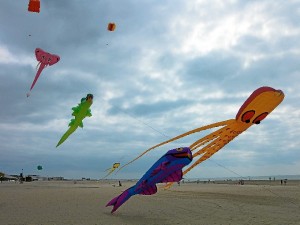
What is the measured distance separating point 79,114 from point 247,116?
857cm

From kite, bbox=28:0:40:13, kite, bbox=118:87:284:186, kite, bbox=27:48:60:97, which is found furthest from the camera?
kite, bbox=27:48:60:97

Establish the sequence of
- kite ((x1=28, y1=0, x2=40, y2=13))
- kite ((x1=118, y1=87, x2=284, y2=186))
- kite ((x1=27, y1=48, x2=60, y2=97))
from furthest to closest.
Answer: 1. kite ((x1=27, y1=48, x2=60, y2=97))
2. kite ((x1=28, y1=0, x2=40, y2=13))
3. kite ((x1=118, y1=87, x2=284, y2=186))

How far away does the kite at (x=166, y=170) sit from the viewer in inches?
463

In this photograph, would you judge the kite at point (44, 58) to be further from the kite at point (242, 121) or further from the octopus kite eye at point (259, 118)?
the octopus kite eye at point (259, 118)

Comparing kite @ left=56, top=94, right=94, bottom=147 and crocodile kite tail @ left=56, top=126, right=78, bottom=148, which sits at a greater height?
kite @ left=56, top=94, right=94, bottom=147

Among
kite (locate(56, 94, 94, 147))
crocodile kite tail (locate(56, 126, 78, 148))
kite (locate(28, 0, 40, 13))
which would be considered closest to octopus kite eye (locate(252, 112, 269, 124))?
kite (locate(56, 94, 94, 147))

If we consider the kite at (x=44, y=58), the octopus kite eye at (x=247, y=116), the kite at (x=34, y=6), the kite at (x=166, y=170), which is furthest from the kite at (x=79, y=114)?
the octopus kite eye at (x=247, y=116)

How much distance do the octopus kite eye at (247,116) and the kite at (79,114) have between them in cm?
773

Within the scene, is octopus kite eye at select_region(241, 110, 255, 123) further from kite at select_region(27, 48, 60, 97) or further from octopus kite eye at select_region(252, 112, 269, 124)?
kite at select_region(27, 48, 60, 97)

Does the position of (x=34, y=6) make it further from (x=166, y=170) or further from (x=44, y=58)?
(x=166, y=170)

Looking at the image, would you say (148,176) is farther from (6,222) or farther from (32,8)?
(32,8)

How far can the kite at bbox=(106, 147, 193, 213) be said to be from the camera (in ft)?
38.6

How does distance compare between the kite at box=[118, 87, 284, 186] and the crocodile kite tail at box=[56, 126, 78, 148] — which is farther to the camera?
the crocodile kite tail at box=[56, 126, 78, 148]

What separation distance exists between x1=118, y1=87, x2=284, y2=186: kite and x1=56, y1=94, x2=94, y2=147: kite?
215 inches
